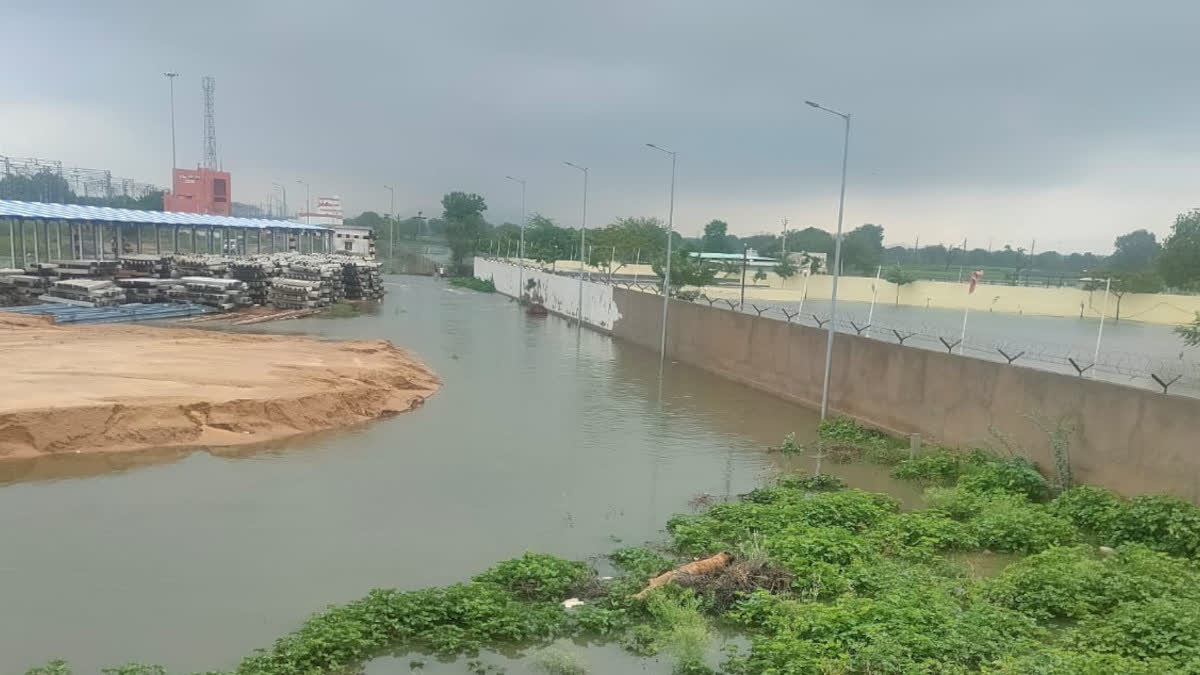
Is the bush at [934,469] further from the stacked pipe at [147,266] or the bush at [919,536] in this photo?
the stacked pipe at [147,266]

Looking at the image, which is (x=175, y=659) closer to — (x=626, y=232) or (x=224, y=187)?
(x=626, y=232)

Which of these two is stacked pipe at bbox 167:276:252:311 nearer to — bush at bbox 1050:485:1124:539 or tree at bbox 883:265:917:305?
tree at bbox 883:265:917:305

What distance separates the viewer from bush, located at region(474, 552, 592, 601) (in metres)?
9.89

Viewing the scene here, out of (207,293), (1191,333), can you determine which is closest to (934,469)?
(1191,333)

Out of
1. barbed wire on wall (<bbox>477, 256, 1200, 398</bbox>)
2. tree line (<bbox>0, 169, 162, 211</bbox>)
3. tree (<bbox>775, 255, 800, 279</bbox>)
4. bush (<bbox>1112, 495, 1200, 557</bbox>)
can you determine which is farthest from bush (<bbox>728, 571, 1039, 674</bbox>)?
tree line (<bbox>0, 169, 162, 211</bbox>)

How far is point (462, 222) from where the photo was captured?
96312 mm

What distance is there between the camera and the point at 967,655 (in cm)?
805

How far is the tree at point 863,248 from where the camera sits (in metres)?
32.8

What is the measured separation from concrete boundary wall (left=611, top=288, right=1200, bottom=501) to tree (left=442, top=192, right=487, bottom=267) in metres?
68.6

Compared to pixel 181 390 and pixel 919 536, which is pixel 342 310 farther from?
pixel 919 536

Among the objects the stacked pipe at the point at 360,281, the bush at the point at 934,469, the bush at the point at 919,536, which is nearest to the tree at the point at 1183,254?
the bush at the point at 934,469

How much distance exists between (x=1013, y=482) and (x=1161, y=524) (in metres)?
2.65

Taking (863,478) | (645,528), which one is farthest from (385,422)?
(863,478)

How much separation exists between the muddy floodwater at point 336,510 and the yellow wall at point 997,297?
27.4 ft
